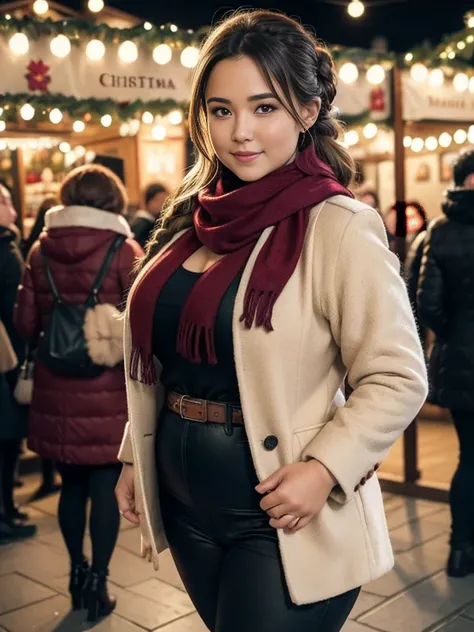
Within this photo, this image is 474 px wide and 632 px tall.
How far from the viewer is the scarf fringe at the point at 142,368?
69.9 inches

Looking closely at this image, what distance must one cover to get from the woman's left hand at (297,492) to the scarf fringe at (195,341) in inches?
10.2

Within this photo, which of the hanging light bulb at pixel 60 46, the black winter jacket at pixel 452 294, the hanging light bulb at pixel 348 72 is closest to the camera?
the black winter jacket at pixel 452 294

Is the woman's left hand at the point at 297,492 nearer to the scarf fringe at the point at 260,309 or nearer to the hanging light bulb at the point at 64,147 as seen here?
the scarf fringe at the point at 260,309

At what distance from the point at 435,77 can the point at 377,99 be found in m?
0.40

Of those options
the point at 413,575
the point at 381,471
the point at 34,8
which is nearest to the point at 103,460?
the point at 413,575

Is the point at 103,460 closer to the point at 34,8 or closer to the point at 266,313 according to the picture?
the point at 266,313

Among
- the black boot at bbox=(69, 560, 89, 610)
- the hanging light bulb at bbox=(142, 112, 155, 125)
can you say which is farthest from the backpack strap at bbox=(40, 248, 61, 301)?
the hanging light bulb at bbox=(142, 112, 155, 125)

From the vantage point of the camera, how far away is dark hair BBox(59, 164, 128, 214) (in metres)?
3.46

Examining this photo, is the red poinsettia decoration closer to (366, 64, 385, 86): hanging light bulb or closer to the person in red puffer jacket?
the person in red puffer jacket

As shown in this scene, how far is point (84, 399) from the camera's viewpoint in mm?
3410

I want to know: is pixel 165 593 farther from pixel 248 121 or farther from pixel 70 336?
pixel 248 121

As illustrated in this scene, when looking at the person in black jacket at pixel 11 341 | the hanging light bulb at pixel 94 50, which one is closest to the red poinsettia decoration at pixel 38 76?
the hanging light bulb at pixel 94 50

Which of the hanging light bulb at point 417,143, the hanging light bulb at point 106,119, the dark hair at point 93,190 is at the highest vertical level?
→ the hanging light bulb at point 106,119

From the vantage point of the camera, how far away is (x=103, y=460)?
3396mm
